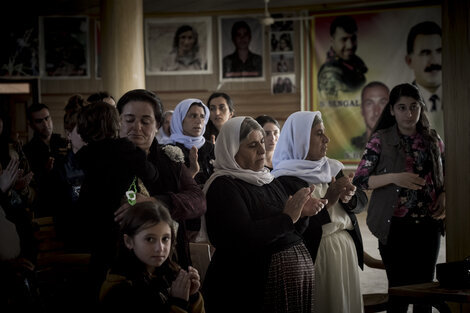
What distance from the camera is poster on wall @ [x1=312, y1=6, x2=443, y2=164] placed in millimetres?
10703

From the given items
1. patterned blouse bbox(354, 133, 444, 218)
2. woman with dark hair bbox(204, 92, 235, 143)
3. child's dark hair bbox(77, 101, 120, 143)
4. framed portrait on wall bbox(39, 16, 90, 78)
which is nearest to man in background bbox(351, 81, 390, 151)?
framed portrait on wall bbox(39, 16, 90, 78)

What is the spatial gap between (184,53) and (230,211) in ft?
28.0

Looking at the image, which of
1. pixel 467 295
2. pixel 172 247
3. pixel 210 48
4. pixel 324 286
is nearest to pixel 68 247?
pixel 172 247

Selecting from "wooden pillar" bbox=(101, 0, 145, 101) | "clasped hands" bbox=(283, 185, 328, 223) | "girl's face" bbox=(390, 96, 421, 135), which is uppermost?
"wooden pillar" bbox=(101, 0, 145, 101)

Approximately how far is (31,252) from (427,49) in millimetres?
8576

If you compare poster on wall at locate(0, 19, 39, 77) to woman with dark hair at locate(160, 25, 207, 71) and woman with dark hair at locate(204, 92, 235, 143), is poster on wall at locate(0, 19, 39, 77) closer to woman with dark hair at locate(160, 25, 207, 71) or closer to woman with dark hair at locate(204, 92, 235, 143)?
woman with dark hair at locate(160, 25, 207, 71)

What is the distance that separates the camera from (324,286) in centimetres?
369

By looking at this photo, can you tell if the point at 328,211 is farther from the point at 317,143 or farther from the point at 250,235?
the point at 250,235

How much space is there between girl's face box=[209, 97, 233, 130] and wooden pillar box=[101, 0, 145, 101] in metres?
0.73

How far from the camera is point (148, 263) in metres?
2.59

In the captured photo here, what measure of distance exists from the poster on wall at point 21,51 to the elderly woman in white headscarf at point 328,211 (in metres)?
8.27

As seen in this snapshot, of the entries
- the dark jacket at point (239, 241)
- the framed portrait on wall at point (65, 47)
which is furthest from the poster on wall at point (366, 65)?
the dark jacket at point (239, 241)

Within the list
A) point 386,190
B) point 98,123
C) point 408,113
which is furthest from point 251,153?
point 408,113

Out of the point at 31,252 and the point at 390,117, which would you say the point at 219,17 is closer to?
the point at 390,117
